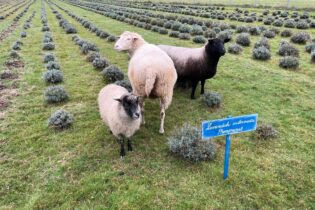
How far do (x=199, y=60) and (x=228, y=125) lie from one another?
15.7 feet

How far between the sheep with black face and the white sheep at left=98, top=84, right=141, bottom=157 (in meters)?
3.31

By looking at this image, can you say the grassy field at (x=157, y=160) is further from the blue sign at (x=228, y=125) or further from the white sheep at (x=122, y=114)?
the blue sign at (x=228, y=125)

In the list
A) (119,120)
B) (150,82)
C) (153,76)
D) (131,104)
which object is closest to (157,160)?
(119,120)

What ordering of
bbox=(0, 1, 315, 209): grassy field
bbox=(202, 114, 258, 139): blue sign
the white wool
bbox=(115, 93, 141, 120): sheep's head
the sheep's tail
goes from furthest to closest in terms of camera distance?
the sheep's tail
the white wool
bbox=(115, 93, 141, 120): sheep's head
bbox=(0, 1, 315, 209): grassy field
bbox=(202, 114, 258, 139): blue sign

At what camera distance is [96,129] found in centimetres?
830

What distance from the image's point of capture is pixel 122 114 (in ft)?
20.8

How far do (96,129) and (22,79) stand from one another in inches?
254

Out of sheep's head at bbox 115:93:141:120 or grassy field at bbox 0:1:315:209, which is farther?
sheep's head at bbox 115:93:141:120

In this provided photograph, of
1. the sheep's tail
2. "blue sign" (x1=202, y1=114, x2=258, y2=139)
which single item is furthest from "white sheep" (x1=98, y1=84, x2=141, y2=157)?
"blue sign" (x1=202, y1=114, x2=258, y2=139)

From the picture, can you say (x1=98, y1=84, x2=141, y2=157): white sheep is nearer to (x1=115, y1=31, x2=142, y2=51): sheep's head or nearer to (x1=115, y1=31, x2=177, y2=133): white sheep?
(x1=115, y1=31, x2=177, y2=133): white sheep

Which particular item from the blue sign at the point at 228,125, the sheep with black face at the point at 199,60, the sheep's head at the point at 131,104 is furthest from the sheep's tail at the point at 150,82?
the sheep with black face at the point at 199,60

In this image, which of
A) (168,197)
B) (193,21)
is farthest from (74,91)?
(193,21)

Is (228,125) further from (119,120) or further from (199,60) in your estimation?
(199,60)

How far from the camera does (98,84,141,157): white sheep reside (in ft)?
19.5
